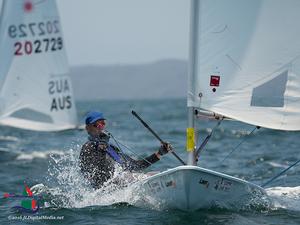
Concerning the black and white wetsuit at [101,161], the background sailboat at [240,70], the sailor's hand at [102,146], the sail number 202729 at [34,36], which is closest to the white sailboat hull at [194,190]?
the background sailboat at [240,70]

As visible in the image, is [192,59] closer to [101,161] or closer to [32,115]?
[101,161]

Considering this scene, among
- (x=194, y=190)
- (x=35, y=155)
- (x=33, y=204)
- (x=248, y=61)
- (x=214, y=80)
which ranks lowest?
(x=35, y=155)

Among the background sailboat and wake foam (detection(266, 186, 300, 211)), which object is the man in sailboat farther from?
wake foam (detection(266, 186, 300, 211))

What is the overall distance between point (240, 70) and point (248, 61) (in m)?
0.12

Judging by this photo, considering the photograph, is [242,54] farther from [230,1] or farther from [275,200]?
[275,200]

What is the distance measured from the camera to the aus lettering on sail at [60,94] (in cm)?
1359

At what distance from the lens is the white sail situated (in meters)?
13.2

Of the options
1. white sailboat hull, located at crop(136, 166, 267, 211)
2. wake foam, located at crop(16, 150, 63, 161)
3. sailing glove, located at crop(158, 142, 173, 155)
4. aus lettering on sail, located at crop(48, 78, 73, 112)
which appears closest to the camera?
white sailboat hull, located at crop(136, 166, 267, 211)

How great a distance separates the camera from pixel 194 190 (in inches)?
258

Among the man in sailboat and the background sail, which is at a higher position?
the background sail

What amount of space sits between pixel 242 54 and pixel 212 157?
7.11 metres

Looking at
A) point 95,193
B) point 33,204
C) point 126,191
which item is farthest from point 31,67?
point 126,191

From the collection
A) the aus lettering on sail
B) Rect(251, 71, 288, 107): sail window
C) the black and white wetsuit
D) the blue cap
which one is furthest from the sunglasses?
the aus lettering on sail

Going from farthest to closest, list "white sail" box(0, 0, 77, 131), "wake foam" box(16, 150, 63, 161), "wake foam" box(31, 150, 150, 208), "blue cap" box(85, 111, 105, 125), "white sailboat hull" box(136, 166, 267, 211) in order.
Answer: "wake foam" box(16, 150, 63, 161), "white sail" box(0, 0, 77, 131), "blue cap" box(85, 111, 105, 125), "wake foam" box(31, 150, 150, 208), "white sailboat hull" box(136, 166, 267, 211)
